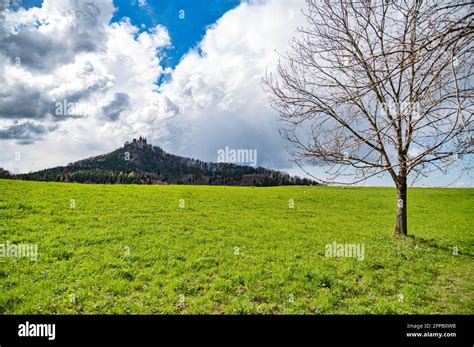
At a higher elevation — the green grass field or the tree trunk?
the tree trunk

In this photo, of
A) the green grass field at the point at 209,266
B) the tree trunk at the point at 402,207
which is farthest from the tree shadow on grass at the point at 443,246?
the tree trunk at the point at 402,207

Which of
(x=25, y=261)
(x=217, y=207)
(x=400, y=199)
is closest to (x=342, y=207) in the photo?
(x=217, y=207)

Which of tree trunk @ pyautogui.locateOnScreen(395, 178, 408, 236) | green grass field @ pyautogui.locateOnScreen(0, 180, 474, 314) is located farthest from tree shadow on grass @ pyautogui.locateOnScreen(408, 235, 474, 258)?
tree trunk @ pyautogui.locateOnScreen(395, 178, 408, 236)

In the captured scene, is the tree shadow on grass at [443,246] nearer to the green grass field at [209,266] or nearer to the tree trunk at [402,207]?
the green grass field at [209,266]

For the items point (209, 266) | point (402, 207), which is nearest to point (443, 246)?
point (402, 207)

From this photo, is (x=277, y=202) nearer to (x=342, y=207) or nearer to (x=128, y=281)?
(x=342, y=207)

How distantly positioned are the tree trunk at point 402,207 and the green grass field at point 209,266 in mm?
954

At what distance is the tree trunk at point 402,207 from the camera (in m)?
19.3

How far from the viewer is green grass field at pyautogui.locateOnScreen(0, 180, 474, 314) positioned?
9883mm

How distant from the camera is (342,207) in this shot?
39938mm

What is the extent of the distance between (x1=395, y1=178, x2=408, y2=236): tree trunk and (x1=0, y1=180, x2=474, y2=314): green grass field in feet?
3.13

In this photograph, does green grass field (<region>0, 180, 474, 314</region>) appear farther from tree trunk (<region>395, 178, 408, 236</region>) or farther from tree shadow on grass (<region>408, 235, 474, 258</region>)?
tree trunk (<region>395, 178, 408, 236</region>)
